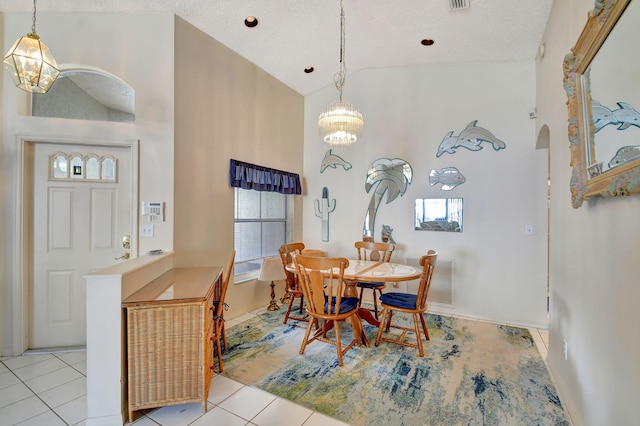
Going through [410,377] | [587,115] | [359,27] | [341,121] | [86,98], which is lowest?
[410,377]

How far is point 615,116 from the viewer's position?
1283 mm

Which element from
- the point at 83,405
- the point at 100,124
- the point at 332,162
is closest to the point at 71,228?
the point at 100,124

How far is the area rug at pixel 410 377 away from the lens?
1971 mm

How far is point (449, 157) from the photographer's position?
3.92 meters

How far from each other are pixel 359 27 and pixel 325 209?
2.48 meters

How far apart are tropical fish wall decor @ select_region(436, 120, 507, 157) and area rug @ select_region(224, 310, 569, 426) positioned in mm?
2221

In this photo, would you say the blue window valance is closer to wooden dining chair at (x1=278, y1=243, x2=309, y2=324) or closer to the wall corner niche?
wooden dining chair at (x1=278, y1=243, x2=309, y2=324)

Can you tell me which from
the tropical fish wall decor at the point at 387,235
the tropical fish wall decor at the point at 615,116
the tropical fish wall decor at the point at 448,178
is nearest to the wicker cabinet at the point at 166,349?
the tropical fish wall decor at the point at 615,116

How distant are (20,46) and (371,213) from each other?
382 centimetres

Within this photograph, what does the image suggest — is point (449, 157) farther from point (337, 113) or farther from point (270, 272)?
point (270, 272)

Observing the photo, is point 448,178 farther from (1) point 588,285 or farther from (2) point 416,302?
(1) point 588,285

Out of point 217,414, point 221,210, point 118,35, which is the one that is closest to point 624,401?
point 217,414

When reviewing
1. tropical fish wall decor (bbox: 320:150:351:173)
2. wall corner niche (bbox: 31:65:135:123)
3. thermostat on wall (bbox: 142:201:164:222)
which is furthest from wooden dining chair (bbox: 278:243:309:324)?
wall corner niche (bbox: 31:65:135:123)

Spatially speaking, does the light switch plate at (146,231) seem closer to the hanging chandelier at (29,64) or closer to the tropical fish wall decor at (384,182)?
the hanging chandelier at (29,64)
